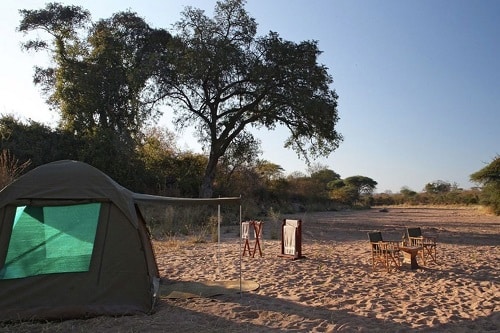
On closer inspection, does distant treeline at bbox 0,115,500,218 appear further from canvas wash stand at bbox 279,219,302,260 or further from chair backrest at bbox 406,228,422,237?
chair backrest at bbox 406,228,422,237

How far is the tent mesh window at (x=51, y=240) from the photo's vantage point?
6781 mm

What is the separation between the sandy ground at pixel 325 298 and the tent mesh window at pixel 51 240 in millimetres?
872

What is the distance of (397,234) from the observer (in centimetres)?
1800

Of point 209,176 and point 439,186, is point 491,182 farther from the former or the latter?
point 439,186

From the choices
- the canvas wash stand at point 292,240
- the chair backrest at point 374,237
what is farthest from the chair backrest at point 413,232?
the canvas wash stand at point 292,240

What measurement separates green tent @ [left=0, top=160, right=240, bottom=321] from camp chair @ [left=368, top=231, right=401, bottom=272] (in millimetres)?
5002

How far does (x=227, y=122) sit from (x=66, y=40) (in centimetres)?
1060

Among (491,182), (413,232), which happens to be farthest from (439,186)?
(413,232)

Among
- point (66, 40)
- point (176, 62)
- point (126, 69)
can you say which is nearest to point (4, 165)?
point (176, 62)

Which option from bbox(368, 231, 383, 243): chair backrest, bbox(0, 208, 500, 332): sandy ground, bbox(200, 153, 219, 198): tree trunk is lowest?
bbox(0, 208, 500, 332): sandy ground

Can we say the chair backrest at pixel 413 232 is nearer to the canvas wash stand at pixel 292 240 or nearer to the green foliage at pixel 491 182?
the canvas wash stand at pixel 292 240

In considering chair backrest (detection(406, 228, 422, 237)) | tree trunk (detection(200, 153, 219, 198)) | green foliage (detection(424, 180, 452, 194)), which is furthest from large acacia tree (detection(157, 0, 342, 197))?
green foliage (detection(424, 180, 452, 194))

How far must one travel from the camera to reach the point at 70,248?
22.9 feet

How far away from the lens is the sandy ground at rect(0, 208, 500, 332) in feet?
20.2
